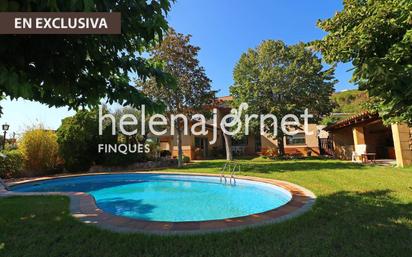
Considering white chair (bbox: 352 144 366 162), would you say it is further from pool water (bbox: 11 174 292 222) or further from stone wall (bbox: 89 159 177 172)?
stone wall (bbox: 89 159 177 172)

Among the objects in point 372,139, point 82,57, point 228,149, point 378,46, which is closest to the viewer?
point 82,57

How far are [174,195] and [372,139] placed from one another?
21.7 meters

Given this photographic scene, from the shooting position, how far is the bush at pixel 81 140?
1883 cm

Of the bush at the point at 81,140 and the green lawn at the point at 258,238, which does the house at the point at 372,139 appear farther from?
the bush at the point at 81,140

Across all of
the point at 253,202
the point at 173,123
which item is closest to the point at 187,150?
the point at 173,123

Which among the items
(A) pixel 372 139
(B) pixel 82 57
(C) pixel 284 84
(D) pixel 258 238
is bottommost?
(D) pixel 258 238

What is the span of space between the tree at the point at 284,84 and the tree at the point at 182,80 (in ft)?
19.1

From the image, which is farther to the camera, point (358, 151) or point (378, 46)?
point (358, 151)

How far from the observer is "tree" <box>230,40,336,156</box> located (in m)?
21.9

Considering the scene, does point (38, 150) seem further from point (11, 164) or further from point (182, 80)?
point (182, 80)

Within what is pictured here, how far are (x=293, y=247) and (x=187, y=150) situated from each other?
80.0ft

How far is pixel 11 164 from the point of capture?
1673cm

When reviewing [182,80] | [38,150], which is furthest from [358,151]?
[38,150]

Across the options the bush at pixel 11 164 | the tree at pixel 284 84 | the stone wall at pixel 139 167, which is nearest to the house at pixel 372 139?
the tree at pixel 284 84
